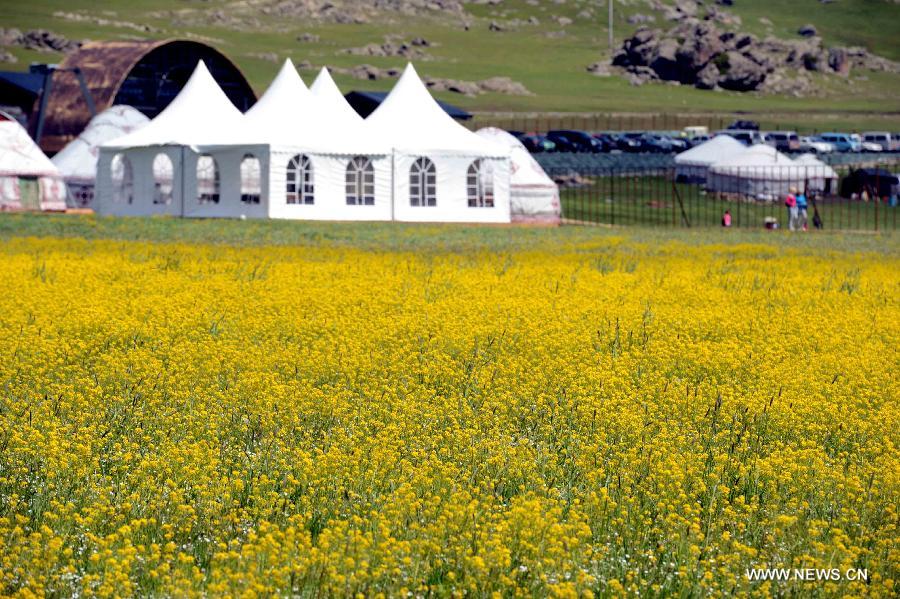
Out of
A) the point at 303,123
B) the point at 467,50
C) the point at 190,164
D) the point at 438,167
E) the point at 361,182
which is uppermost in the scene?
the point at 467,50

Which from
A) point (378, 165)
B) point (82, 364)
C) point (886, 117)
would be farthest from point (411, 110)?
point (886, 117)

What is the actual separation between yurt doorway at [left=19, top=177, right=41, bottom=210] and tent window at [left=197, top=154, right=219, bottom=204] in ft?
23.5

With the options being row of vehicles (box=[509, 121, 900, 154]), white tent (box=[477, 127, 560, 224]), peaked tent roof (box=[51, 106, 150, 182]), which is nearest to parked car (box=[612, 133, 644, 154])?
row of vehicles (box=[509, 121, 900, 154])

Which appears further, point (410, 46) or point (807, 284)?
point (410, 46)

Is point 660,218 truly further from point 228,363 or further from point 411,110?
point 228,363

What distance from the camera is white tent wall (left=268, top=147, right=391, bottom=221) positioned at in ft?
143

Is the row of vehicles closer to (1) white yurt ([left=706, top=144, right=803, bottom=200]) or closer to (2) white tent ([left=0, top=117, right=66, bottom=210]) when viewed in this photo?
(1) white yurt ([left=706, top=144, right=803, bottom=200])

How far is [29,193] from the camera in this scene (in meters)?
49.5

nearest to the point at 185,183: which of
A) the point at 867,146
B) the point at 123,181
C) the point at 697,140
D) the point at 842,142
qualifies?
the point at 123,181

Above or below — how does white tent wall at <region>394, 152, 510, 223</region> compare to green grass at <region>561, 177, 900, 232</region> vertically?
above

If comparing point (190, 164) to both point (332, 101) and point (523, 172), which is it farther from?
point (523, 172)

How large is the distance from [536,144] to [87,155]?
29211mm

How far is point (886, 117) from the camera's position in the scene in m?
129

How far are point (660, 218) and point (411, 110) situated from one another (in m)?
9.46
